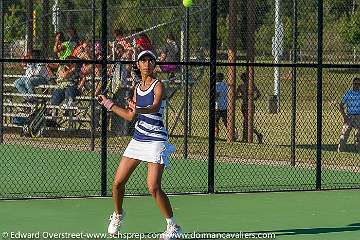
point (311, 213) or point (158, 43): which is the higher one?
point (158, 43)

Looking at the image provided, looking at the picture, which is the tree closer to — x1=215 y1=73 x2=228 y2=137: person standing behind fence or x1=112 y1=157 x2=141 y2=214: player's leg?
x1=215 y1=73 x2=228 y2=137: person standing behind fence

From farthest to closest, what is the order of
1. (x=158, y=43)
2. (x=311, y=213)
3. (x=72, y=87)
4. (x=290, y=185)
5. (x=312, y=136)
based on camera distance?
(x=312, y=136)
(x=158, y=43)
(x=72, y=87)
(x=290, y=185)
(x=311, y=213)

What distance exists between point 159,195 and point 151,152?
0.41 m

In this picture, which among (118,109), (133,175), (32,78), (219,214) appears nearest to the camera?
(118,109)

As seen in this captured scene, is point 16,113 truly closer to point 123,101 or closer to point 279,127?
point 123,101

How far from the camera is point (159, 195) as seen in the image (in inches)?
451

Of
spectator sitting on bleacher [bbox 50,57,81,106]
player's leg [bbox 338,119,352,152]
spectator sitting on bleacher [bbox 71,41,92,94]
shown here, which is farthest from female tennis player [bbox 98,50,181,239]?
spectator sitting on bleacher [bbox 50,57,81,106]

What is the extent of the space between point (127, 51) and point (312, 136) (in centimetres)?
694

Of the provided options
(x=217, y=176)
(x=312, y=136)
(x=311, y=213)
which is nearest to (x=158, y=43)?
(x=312, y=136)

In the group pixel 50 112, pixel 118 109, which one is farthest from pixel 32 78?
pixel 118 109

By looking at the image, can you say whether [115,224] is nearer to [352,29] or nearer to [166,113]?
[166,113]

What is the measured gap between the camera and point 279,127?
94.3 ft

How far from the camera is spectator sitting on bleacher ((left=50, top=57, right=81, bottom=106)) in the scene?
76.5 feet

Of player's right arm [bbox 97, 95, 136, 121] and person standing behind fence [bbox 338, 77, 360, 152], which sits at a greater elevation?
player's right arm [bbox 97, 95, 136, 121]
